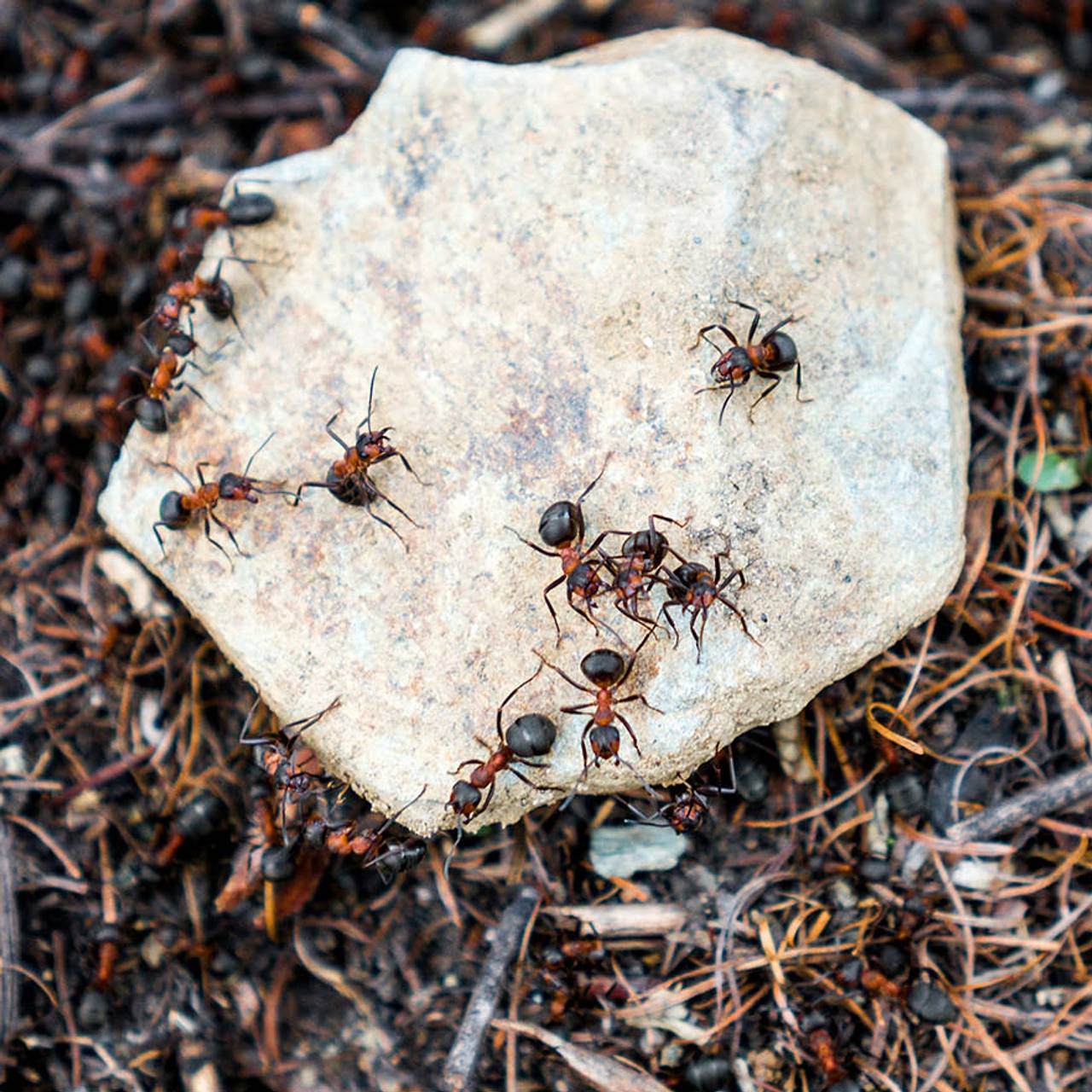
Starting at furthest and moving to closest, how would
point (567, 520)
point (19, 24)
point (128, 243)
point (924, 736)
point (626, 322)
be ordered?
1. point (19, 24)
2. point (128, 243)
3. point (924, 736)
4. point (626, 322)
5. point (567, 520)

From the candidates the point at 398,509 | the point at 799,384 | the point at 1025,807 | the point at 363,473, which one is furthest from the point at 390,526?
the point at 1025,807

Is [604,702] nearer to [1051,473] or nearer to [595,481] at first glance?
[595,481]

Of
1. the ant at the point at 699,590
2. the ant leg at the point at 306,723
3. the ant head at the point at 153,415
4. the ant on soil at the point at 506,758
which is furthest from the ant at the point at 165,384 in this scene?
the ant at the point at 699,590

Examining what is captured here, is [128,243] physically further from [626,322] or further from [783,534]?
[783,534]

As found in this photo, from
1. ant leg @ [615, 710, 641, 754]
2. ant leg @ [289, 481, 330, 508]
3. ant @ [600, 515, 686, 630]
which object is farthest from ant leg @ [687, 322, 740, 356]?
ant leg @ [289, 481, 330, 508]

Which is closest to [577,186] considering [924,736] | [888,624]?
[888,624]

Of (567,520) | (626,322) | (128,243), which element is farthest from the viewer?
(128,243)

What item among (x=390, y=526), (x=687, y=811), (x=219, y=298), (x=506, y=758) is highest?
(x=219, y=298)
